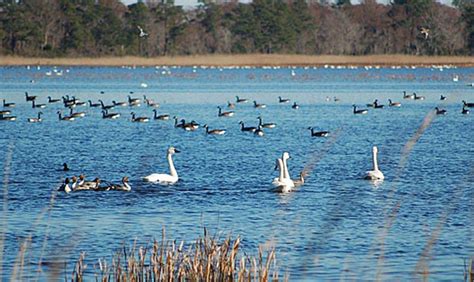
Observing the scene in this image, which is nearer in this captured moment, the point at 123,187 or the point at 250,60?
the point at 123,187

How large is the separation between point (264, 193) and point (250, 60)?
2617 inches

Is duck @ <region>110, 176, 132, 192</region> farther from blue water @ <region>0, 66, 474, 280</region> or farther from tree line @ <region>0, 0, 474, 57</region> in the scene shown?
tree line @ <region>0, 0, 474, 57</region>

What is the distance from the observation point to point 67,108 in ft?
150

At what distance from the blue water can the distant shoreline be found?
38.6 metres

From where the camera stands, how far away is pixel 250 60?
84438mm

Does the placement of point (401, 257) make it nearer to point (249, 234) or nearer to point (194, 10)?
point (249, 234)

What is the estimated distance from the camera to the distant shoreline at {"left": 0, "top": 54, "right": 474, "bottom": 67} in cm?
8188

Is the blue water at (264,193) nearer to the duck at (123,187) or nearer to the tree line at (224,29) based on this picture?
the duck at (123,187)

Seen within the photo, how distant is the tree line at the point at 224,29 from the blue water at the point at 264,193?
47.1 meters

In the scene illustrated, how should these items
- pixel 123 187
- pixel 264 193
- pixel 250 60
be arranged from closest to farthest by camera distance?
pixel 264 193 < pixel 123 187 < pixel 250 60

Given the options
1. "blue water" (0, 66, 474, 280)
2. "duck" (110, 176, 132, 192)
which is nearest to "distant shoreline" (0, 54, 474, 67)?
"blue water" (0, 66, 474, 280)

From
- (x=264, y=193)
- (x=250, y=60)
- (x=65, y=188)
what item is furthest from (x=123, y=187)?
(x=250, y=60)

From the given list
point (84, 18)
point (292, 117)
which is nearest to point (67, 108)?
point (292, 117)

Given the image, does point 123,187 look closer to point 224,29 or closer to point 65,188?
point 65,188
